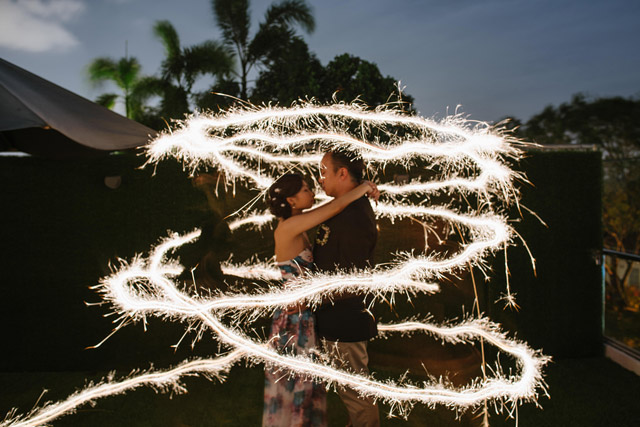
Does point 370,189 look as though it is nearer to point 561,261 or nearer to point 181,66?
point 561,261

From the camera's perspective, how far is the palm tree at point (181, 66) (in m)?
12.7

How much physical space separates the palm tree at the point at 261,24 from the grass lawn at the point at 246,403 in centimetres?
1022

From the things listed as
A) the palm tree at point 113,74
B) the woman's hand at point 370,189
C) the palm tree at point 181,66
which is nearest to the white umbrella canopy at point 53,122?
the woman's hand at point 370,189

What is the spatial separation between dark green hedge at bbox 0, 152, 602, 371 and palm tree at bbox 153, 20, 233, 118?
30.1ft

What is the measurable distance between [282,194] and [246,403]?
2.29 meters

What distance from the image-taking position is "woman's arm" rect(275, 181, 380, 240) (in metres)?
2.11

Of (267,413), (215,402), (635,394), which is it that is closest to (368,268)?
(267,413)

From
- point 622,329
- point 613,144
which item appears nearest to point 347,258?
point 622,329

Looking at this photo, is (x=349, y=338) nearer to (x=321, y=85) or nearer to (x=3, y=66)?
(x=3, y=66)

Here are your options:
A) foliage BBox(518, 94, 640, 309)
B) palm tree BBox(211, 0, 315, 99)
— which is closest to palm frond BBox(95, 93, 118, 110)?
palm tree BBox(211, 0, 315, 99)

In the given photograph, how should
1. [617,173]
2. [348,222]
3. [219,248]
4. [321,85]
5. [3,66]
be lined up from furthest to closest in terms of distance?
[321,85], [617,173], [219,248], [3,66], [348,222]

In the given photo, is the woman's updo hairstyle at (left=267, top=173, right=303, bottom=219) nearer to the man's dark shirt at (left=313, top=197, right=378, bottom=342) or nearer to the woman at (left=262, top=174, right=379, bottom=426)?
the woman at (left=262, top=174, right=379, bottom=426)

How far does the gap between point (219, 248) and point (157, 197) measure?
1.10 m

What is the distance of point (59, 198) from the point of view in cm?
416
